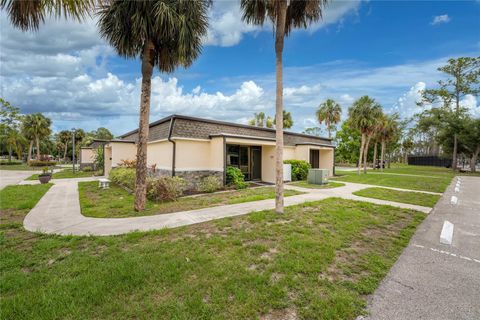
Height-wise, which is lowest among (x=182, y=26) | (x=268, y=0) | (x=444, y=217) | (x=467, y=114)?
(x=444, y=217)

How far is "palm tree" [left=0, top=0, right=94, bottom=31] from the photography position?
117 inches

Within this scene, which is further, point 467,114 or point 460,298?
point 467,114

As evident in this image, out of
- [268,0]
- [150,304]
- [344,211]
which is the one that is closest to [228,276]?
[150,304]

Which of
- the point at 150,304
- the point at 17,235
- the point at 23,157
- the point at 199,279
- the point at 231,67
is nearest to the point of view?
the point at 150,304

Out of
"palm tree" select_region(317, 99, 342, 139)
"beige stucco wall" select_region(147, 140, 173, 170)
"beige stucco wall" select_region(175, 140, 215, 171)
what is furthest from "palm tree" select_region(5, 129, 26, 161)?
"palm tree" select_region(317, 99, 342, 139)

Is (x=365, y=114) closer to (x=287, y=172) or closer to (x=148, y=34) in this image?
(x=287, y=172)

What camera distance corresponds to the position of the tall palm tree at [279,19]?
20.1 ft

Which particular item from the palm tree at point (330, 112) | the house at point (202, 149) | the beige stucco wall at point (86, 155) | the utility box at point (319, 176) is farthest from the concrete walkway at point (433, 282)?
the beige stucco wall at point (86, 155)

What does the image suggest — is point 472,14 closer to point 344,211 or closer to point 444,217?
point 444,217

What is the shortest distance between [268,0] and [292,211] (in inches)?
253

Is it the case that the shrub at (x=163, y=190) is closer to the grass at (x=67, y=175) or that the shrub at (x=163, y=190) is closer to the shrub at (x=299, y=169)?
the shrub at (x=299, y=169)

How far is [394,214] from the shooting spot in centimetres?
681

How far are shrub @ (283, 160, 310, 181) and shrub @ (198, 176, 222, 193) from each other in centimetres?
666

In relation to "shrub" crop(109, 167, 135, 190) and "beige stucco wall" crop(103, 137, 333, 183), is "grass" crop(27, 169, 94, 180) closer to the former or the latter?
"shrub" crop(109, 167, 135, 190)
